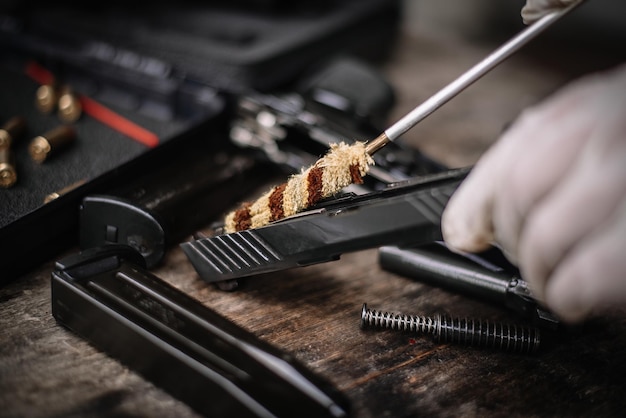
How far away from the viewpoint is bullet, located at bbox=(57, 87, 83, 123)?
1.07 meters

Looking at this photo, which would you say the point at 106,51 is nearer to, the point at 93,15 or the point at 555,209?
the point at 93,15

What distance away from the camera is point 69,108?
1.07 metres

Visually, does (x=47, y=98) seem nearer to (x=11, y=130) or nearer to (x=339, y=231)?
(x=11, y=130)

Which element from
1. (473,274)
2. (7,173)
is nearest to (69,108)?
(7,173)

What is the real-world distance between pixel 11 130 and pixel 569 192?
32.7 inches

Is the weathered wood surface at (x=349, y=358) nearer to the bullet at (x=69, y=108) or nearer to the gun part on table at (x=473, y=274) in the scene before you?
the gun part on table at (x=473, y=274)

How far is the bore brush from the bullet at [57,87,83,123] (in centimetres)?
52

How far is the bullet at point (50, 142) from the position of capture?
3.08 feet

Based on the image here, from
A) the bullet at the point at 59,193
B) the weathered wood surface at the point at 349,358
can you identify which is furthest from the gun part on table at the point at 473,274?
the bullet at the point at 59,193

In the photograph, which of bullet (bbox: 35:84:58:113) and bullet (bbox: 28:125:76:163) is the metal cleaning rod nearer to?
bullet (bbox: 28:125:76:163)

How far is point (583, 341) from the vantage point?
0.75 m

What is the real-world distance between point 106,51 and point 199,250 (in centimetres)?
59

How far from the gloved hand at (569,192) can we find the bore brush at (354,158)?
0.49 ft

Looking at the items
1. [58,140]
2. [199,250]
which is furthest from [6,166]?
[199,250]
